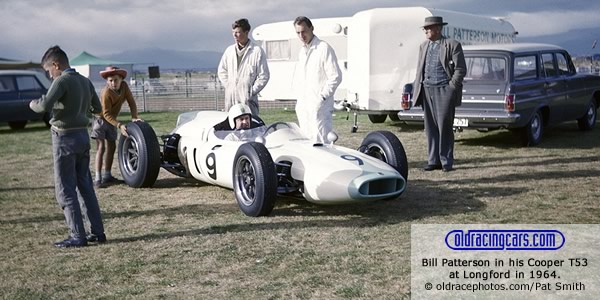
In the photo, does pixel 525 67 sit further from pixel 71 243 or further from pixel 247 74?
pixel 71 243

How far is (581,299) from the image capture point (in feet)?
13.8

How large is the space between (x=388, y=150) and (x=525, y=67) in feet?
16.8

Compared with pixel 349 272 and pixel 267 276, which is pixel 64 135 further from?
pixel 349 272

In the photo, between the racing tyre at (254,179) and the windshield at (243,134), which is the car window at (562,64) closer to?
the windshield at (243,134)

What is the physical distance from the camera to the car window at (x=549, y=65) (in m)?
11.8

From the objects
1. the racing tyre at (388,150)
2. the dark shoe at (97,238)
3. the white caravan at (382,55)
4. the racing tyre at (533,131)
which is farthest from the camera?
the white caravan at (382,55)

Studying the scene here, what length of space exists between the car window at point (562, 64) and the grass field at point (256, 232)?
263 cm

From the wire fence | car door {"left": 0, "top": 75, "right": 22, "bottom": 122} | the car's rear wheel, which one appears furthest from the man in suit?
the wire fence

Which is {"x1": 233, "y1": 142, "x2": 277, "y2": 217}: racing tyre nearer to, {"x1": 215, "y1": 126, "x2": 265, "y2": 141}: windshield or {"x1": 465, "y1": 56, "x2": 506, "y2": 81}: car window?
{"x1": 215, "y1": 126, "x2": 265, "y2": 141}: windshield

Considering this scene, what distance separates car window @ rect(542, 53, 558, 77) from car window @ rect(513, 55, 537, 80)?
0.36 meters

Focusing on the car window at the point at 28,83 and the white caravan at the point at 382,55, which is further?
the car window at the point at 28,83

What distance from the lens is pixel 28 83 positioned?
57.6 feet

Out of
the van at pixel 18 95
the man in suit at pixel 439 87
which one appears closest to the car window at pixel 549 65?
the man in suit at pixel 439 87

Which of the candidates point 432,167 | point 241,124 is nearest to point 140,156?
point 241,124
